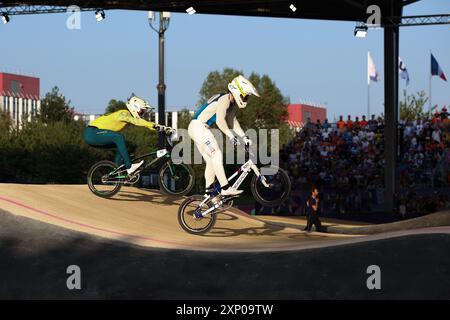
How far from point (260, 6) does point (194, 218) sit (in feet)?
54.9

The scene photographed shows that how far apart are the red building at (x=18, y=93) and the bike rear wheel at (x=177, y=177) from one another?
521 feet

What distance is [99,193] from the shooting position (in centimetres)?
1567

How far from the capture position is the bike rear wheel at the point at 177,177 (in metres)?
14.6

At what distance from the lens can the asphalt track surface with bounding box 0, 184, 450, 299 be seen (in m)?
8.48

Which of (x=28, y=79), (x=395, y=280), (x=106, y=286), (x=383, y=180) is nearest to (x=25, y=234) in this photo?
(x=106, y=286)

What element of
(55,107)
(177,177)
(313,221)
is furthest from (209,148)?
(55,107)

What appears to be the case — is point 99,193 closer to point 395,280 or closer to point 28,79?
point 395,280

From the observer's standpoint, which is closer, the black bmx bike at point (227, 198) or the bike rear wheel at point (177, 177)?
the black bmx bike at point (227, 198)

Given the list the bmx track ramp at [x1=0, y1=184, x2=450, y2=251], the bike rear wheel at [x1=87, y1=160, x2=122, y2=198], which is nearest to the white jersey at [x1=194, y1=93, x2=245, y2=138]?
the bmx track ramp at [x1=0, y1=184, x2=450, y2=251]

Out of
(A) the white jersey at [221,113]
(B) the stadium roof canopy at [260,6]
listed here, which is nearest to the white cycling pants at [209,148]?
(A) the white jersey at [221,113]

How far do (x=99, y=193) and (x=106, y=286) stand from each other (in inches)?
277

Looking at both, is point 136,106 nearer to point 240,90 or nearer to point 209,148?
point 209,148

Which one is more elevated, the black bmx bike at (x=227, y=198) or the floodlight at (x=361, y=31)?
the floodlight at (x=361, y=31)

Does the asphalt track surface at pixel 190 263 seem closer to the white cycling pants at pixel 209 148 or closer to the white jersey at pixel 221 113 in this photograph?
the white cycling pants at pixel 209 148
